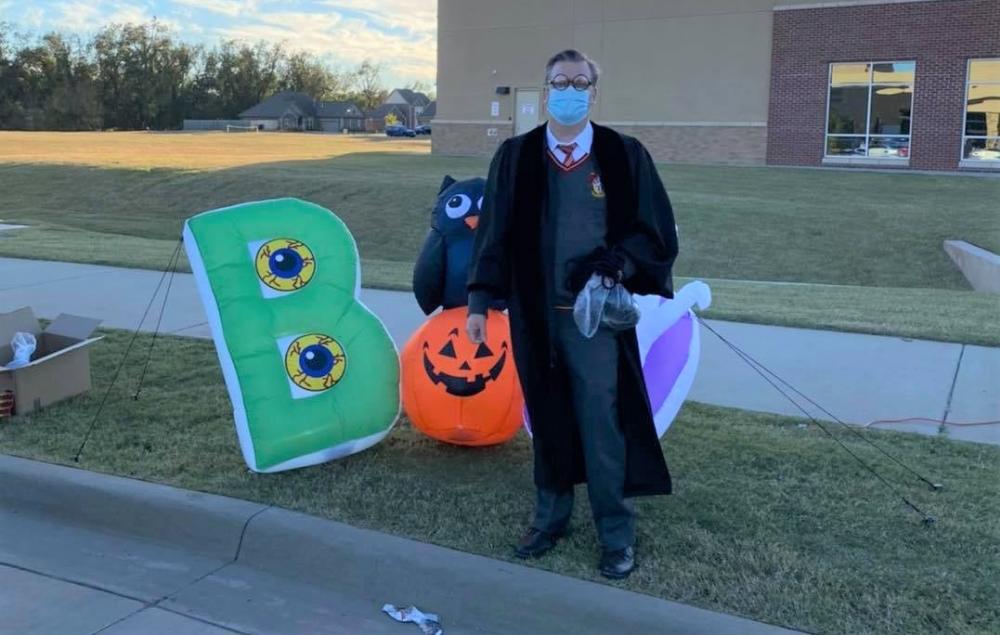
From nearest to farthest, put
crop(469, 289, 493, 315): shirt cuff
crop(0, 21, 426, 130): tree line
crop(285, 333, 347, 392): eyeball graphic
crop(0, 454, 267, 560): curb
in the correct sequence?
crop(469, 289, 493, 315): shirt cuff, crop(0, 454, 267, 560): curb, crop(285, 333, 347, 392): eyeball graphic, crop(0, 21, 426, 130): tree line

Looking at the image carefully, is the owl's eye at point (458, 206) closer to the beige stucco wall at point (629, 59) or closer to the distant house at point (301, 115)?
the beige stucco wall at point (629, 59)

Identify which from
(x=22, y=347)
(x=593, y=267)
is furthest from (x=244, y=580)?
(x=22, y=347)

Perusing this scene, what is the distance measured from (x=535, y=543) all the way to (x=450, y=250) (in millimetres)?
1576

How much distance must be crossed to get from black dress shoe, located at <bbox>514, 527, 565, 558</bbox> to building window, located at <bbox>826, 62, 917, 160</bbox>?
91.6 feet

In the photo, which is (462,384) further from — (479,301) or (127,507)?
(127,507)

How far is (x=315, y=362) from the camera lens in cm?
461

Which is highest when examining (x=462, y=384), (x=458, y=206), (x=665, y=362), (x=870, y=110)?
(x=870, y=110)

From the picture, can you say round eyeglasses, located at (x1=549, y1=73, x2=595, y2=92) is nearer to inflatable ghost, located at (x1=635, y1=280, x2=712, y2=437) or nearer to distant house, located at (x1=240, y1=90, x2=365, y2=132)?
inflatable ghost, located at (x1=635, y1=280, x2=712, y2=437)

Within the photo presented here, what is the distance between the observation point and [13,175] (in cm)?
2698

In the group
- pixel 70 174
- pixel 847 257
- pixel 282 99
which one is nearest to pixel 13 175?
pixel 70 174

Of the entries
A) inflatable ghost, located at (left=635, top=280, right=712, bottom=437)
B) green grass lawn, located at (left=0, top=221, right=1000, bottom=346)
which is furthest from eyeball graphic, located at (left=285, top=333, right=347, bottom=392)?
green grass lawn, located at (left=0, top=221, right=1000, bottom=346)

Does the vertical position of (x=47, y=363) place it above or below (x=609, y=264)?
below

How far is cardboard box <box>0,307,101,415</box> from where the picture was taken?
5.48 m

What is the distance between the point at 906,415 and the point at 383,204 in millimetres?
14638
